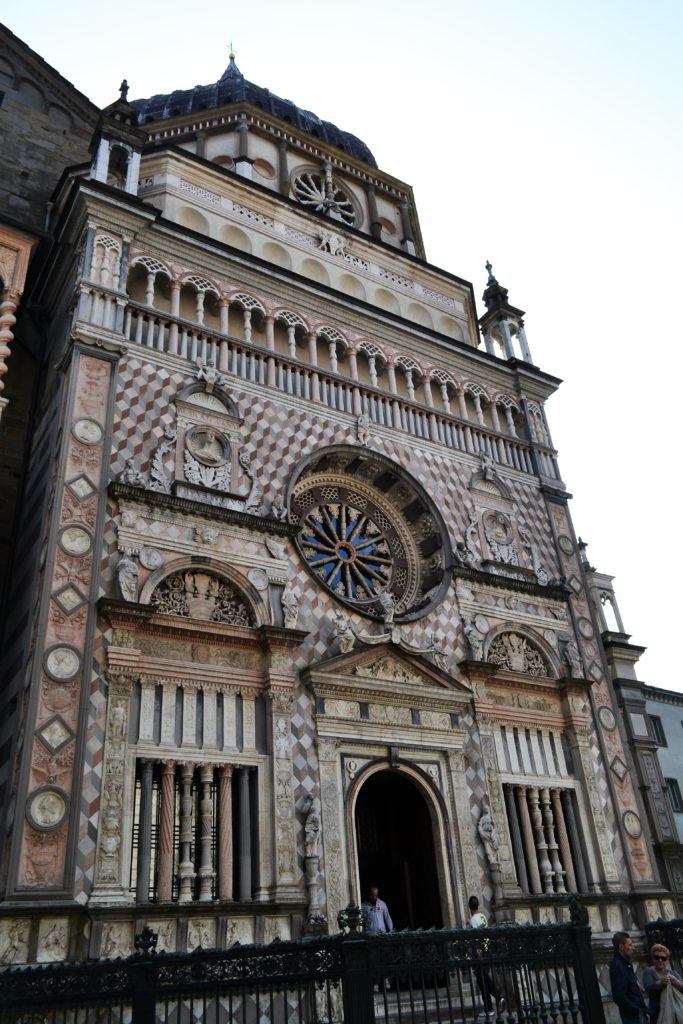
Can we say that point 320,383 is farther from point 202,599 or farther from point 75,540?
point 75,540

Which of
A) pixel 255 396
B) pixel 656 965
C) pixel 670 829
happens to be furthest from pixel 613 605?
pixel 656 965

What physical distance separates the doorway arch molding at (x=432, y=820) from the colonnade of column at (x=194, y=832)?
1766 millimetres

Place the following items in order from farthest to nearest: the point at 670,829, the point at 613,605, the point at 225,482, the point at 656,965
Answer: the point at 613,605 < the point at 670,829 < the point at 225,482 < the point at 656,965

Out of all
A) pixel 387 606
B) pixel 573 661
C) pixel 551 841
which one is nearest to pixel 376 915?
pixel 551 841

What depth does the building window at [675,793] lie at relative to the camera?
2661 centimetres

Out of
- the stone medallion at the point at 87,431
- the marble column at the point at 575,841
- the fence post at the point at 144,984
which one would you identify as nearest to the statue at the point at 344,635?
the stone medallion at the point at 87,431

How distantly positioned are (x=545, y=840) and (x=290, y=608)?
21.4ft

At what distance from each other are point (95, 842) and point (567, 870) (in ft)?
28.9

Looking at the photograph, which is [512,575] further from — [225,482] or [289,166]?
[289,166]

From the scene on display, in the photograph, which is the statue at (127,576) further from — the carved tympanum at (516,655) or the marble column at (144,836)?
the carved tympanum at (516,655)

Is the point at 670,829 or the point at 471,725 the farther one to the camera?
the point at 670,829

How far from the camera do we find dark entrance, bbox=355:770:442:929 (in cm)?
1423

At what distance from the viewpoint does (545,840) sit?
15.4 meters

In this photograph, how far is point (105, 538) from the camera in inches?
506
